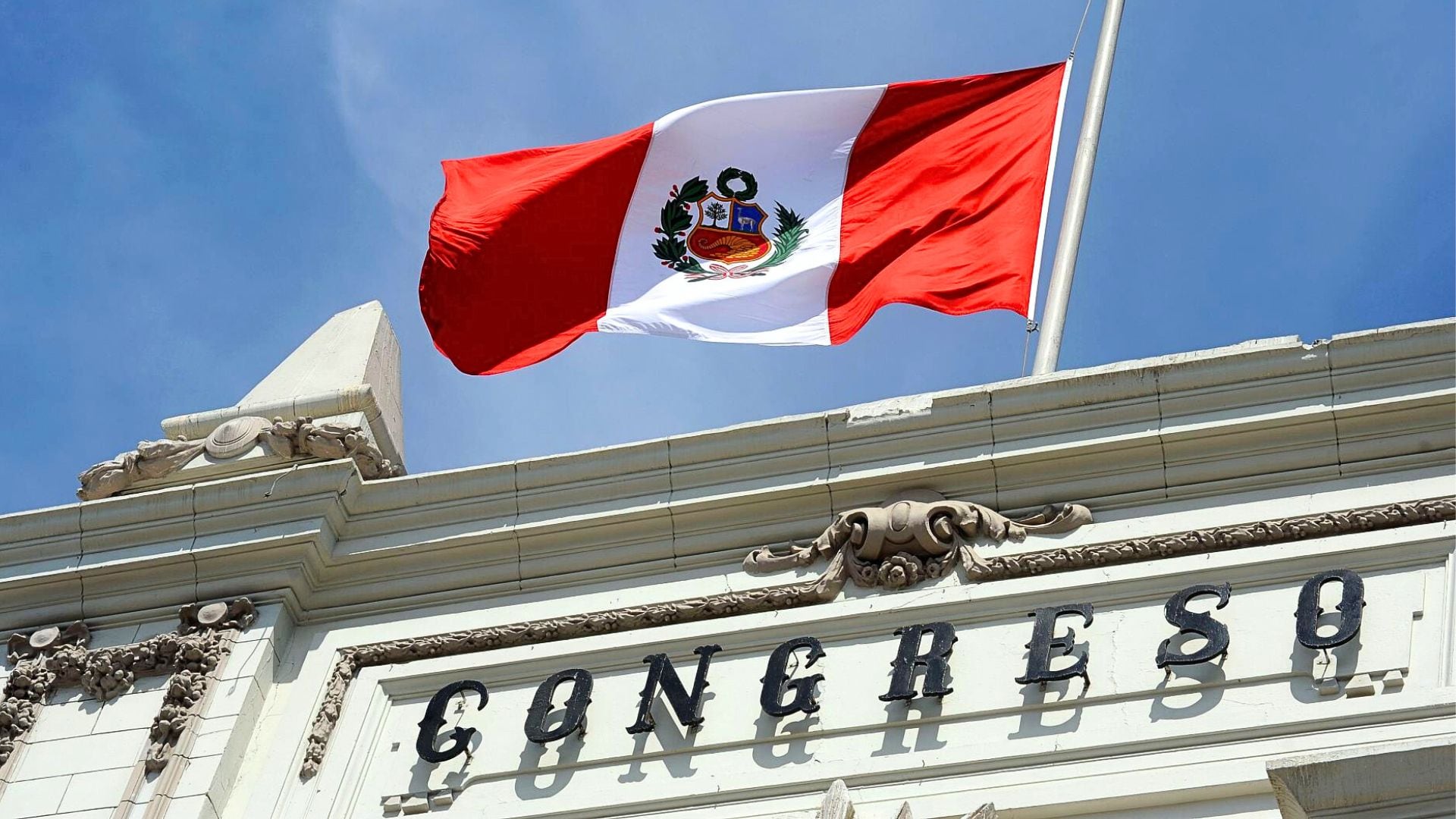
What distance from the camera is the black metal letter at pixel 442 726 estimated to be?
1089cm

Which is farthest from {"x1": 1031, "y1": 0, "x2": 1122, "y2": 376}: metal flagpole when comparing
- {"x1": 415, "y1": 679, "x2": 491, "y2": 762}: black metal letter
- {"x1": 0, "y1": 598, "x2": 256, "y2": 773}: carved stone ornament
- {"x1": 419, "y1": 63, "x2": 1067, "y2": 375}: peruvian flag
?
{"x1": 0, "y1": 598, "x2": 256, "y2": 773}: carved stone ornament

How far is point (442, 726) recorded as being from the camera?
11094 millimetres

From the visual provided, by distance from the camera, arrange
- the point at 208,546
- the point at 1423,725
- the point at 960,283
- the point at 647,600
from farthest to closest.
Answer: the point at 960,283
the point at 208,546
the point at 647,600
the point at 1423,725

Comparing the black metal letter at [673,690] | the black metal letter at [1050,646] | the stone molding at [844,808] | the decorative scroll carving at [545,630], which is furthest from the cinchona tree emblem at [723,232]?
the stone molding at [844,808]

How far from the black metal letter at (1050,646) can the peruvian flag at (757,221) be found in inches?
115

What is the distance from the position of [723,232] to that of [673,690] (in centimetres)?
444

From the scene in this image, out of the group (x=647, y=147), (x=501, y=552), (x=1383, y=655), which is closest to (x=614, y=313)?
(x=647, y=147)

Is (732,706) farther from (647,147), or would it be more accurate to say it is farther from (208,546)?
(647,147)

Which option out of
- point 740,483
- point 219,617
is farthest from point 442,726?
point 740,483

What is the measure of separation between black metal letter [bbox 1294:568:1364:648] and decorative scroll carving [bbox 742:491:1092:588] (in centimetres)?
139

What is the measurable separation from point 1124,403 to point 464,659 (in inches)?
155

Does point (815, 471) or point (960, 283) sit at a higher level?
point (960, 283)

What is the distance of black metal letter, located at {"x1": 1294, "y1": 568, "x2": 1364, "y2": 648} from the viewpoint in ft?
31.7

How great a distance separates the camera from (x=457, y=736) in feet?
36.1
